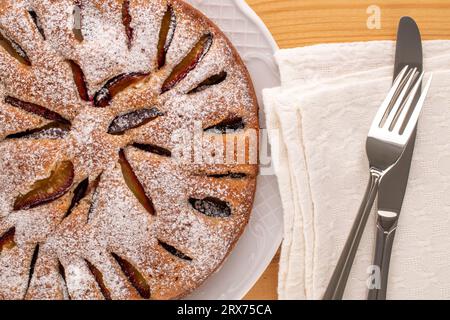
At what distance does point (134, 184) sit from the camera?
134cm

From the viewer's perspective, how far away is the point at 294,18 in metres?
1.43

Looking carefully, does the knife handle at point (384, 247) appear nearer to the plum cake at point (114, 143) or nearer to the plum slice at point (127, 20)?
the plum cake at point (114, 143)

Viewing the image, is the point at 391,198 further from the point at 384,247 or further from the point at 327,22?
the point at 327,22

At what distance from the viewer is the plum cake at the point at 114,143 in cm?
131

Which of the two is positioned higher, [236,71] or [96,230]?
[236,71]

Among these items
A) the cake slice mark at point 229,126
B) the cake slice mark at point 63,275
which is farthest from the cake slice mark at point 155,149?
the cake slice mark at point 63,275

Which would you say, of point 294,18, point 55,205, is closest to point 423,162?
point 294,18

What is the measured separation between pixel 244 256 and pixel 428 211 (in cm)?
48

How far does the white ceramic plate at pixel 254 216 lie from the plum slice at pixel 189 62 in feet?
0.29

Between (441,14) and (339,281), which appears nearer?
(339,281)

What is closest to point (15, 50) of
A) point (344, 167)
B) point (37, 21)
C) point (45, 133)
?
point (37, 21)

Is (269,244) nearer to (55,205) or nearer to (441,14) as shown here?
(55,205)

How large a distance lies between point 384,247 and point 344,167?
22 cm

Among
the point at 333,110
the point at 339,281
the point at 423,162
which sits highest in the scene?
the point at 333,110
